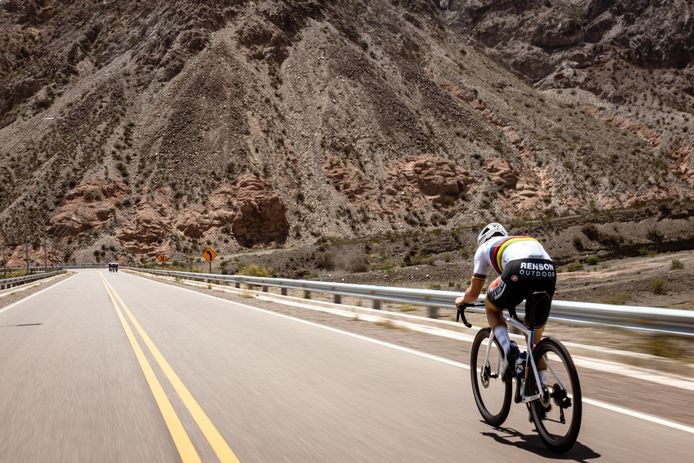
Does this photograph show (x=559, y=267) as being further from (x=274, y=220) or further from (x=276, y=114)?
(x=276, y=114)

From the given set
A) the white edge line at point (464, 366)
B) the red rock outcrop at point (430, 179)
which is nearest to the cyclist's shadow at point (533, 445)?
the white edge line at point (464, 366)

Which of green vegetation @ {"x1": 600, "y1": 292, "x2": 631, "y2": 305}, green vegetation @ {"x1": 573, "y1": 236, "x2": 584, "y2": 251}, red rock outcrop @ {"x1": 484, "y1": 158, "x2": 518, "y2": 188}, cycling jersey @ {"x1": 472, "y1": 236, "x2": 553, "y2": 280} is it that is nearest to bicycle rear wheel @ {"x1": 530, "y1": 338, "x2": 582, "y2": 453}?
cycling jersey @ {"x1": 472, "y1": 236, "x2": 553, "y2": 280}

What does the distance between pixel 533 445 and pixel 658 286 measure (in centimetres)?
2399

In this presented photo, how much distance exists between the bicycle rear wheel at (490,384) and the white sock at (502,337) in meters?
0.05

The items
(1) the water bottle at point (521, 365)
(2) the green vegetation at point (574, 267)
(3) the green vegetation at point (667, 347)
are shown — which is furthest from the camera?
(2) the green vegetation at point (574, 267)

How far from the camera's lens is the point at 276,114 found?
243 feet

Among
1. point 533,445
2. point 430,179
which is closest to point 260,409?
point 533,445

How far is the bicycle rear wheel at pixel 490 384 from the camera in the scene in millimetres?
4504

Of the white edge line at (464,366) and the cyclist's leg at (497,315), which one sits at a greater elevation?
the cyclist's leg at (497,315)

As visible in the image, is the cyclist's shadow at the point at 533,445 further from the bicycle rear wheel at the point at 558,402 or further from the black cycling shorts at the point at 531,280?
the black cycling shorts at the point at 531,280

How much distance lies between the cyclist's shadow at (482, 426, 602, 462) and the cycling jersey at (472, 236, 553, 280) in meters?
1.19

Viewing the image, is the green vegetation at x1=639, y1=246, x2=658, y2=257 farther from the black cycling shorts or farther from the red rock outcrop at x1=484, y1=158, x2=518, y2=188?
A: the black cycling shorts

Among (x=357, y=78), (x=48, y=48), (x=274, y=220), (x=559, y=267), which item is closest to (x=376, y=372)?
(x=559, y=267)

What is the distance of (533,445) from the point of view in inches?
164
